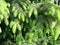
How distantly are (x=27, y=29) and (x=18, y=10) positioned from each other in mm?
295

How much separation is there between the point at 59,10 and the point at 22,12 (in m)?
0.45

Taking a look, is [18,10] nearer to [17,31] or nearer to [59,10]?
[17,31]

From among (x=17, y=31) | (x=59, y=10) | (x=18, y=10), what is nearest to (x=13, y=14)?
(x=18, y=10)

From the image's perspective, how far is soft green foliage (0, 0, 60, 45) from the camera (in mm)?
2104

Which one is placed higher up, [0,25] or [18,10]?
[18,10]

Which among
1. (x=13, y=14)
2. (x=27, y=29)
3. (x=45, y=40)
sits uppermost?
(x=13, y=14)

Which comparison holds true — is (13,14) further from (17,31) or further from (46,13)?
(46,13)

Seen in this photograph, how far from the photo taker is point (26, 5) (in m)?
2.31

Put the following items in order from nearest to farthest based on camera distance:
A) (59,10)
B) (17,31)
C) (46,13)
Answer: (59,10)
(46,13)
(17,31)

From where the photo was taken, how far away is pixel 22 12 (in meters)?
2.18

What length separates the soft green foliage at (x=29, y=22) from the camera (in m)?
2.10

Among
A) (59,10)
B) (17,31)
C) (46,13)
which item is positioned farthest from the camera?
(17,31)

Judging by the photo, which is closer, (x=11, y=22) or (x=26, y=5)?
(x=11, y=22)

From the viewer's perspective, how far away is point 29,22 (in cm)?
224
